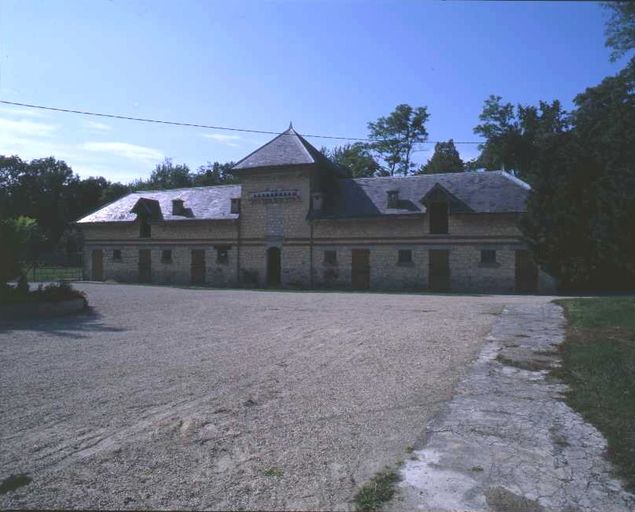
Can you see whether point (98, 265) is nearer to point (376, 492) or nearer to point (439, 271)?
point (439, 271)

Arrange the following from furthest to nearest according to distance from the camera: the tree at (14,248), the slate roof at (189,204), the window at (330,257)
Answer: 1. the slate roof at (189,204)
2. the window at (330,257)
3. the tree at (14,248)

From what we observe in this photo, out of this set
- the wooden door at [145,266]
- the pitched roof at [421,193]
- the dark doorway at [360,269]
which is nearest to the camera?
the pitched roof at [421,193]

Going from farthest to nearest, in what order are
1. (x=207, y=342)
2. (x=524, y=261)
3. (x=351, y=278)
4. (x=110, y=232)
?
(x=110, y=232), (x=351, y=278), (x=524, y=261), (x=207, y=342)

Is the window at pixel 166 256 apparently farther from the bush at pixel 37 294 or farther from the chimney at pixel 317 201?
the bush at pixel 37 294

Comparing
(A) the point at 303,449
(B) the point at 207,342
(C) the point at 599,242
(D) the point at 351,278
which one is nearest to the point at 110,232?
(D) the point at 351,278

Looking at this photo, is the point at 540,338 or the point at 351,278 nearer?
the point at 540,338

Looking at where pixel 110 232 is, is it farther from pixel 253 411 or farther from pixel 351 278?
pixel 253 411

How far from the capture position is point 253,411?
535cm

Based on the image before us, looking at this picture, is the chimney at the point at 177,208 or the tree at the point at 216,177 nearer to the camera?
the chimney at the point at 177,208

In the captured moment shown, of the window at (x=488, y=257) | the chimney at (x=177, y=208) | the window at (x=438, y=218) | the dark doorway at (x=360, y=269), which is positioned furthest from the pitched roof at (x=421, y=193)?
the chimney at (x=177, y=208)

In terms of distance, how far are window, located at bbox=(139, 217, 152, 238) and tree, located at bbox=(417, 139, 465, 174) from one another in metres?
28.4

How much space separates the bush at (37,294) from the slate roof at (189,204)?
17.7 meters

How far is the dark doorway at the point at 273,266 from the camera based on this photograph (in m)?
31.0

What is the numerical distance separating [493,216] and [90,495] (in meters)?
25.0
